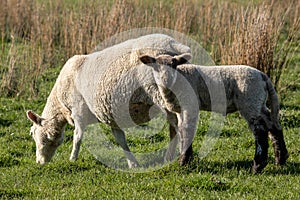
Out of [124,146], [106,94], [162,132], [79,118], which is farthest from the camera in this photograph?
[162,132]

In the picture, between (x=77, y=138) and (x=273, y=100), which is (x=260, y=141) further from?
(x=77, y=138)

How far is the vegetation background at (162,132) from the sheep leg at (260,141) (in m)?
0.15

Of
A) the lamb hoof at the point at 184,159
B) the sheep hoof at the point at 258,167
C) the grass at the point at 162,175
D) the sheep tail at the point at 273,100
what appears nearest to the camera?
the grass at the point at 162,175

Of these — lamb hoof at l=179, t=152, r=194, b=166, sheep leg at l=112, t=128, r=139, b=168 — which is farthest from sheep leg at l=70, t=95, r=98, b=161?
lamb hoof at l=179, t=152, r=194, b=166

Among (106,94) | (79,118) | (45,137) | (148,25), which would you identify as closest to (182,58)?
(106,94)

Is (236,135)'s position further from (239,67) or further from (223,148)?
(239,67)

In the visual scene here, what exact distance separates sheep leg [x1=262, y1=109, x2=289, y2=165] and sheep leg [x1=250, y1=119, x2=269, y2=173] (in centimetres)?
21

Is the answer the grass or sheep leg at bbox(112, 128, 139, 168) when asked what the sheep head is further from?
sheep leg at bbox(112, 128, 139, 168)

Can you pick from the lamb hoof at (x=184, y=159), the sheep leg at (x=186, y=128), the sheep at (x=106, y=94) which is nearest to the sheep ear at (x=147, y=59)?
the sheep at (x=106, y=94)

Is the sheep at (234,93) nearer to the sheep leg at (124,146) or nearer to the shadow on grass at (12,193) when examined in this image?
the sheep leg at (124,146)

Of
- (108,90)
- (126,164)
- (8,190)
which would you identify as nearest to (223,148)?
(126,164)

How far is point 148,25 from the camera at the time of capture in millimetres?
11852

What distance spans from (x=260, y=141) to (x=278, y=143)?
16.4 inches

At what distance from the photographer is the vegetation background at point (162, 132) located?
19.4 ft
